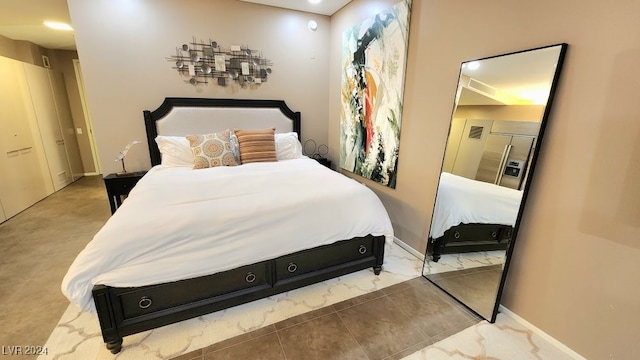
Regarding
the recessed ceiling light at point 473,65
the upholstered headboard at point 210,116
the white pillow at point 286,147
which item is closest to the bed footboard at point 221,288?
the recessed ceiling light at point 473,65

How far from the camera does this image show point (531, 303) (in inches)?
64.7

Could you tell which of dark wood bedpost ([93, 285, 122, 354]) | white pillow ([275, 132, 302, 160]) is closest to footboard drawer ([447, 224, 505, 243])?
white pillow ([275, 132, 302, 160])

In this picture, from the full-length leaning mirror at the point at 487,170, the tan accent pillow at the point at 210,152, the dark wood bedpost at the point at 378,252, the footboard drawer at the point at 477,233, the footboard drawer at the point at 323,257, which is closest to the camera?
the full-length leaning mirror at the point at 487,170

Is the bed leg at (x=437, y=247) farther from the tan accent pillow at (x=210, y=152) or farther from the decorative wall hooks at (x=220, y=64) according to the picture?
the decorative wall hooks at (x=220, y=64)

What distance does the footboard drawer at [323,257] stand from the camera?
1.89m

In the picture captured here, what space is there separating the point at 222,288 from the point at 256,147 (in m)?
Answer: 1.66

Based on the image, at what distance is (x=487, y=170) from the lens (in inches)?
71.2

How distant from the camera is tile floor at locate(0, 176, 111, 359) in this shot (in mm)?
1731

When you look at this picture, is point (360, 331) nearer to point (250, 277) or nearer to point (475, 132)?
point (250, 277)

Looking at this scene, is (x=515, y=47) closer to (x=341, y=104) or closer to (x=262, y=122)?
(x=341, y=104)

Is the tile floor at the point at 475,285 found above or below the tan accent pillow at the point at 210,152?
below

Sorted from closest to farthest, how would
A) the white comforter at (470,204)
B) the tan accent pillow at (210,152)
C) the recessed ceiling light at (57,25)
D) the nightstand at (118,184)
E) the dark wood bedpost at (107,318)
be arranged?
1. the dark wood bedpost at (107,318)
2. the white comforter at (470,204)
3. the tan accent pillow at (210,152)
4. the nightstand at (118,184)
5. the recessed ceiling light at (57,25)

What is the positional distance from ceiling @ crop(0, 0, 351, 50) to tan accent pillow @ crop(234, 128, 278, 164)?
5.50 feet

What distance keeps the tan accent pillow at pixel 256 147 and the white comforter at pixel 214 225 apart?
59 cm
